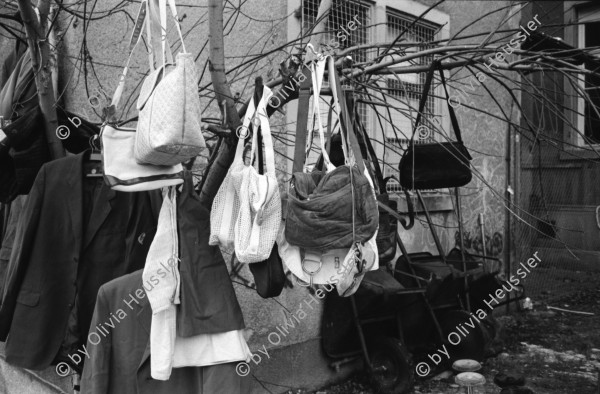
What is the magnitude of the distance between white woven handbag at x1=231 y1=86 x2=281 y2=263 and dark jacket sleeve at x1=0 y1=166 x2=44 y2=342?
1446 millimetres

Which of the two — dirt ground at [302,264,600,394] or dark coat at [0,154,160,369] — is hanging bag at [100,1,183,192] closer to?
dark coat at [0,154,160,369]

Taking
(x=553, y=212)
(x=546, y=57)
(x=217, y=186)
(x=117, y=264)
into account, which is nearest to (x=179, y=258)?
(x=217, y=186)

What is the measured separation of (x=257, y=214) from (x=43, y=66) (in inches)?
73.2

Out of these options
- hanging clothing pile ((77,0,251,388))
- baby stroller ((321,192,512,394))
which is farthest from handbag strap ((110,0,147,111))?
baby stroller ((321,192,512,394))

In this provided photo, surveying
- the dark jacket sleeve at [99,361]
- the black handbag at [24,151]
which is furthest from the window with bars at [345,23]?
the dark jacket sleeve at [99,361]

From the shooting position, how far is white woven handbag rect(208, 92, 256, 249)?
87.8 inches

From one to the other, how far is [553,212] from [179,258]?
746cm

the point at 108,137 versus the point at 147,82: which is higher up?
the point at 147,82

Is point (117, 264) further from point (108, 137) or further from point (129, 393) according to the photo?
point (108, 137)

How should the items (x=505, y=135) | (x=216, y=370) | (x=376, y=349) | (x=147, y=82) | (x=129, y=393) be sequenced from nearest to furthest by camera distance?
(x=147, y=82) → (x=216, y=370) → (x=129, y=393) → (x=376, y=349) → (x=505, y=135)

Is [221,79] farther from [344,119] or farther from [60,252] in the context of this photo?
[60,252]

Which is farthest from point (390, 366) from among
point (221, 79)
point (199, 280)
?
point (221, 79)

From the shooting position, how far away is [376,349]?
471cm

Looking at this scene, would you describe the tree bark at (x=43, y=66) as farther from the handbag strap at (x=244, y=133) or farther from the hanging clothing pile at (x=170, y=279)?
the handbag strap at (x=244, y=133)
